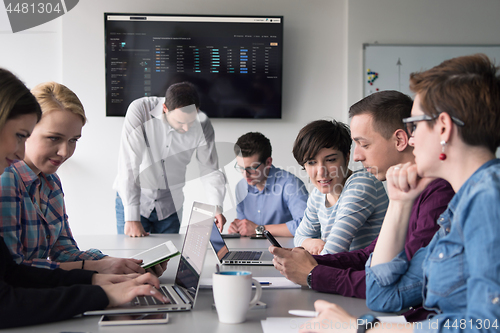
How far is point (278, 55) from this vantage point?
11.5ft

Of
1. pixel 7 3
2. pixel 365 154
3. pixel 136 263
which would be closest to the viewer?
pixel 136 263

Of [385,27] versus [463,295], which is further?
[385,27]

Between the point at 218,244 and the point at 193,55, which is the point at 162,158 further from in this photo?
the point at 218,244

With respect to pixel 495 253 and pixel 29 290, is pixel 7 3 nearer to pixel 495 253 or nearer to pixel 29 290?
pixel 29 290

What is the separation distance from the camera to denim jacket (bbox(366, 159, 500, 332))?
630 mm

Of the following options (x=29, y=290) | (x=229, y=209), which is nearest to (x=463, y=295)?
(x=29, y=290)

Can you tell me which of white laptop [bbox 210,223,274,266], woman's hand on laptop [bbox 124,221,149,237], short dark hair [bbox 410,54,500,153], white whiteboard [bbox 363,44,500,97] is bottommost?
woman's hand on laptop [bbox 124,221,149,237]

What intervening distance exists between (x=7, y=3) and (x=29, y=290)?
3.37 meters

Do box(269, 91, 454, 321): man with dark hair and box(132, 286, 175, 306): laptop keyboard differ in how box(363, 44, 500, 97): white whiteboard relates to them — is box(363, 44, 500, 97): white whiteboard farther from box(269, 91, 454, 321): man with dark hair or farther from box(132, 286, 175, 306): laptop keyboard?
box(132, 286, 175, 306): laptop keyboard

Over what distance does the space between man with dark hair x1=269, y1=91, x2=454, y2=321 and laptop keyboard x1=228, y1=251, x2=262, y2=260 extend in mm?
403

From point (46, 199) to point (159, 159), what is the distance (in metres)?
1.45

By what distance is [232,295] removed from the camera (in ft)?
2.87

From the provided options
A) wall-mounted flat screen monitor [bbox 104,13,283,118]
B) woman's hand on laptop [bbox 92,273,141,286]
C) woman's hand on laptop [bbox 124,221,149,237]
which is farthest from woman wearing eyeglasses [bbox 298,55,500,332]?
wall-mounted flat screen monitor [bbox 104,13,283,118]

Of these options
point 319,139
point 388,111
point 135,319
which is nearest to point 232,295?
point 135,319
